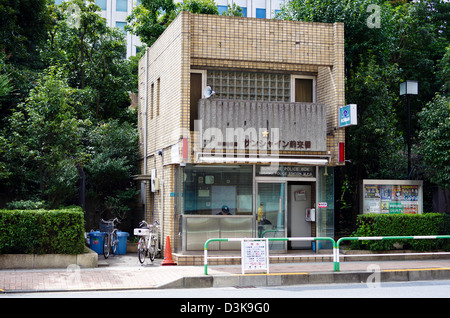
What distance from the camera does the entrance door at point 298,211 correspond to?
60.8ft

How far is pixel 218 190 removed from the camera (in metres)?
17.3

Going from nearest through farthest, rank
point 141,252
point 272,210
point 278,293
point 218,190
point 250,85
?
1. point 278,293
2. point 141,252
3. point 218,190
4. point 272,210
5. point 250,85

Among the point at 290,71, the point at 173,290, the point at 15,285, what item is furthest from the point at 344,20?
the point at 15,285

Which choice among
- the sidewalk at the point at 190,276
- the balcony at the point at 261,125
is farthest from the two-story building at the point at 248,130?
the sidewalk at the point at 190,276

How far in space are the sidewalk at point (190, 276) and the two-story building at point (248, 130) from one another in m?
2.19

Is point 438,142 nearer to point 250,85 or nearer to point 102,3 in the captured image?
point 250,85

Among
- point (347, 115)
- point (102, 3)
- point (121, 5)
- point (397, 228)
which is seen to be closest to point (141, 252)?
Result: point (347, 115)

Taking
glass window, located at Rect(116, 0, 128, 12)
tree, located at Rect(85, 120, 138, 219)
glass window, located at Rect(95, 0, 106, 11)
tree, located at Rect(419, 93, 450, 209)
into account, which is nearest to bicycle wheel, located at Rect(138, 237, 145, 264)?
tree, located at Rect(85, 120, 138, 219)

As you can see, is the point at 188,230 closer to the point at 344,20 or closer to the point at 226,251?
the point at 226,251

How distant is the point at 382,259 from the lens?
58.8 feet

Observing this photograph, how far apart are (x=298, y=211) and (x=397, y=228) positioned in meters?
3.25

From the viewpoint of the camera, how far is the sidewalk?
12656 millimetres

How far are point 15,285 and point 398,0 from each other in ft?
87.3

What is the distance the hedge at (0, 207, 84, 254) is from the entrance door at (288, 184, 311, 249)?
6.81 metres
